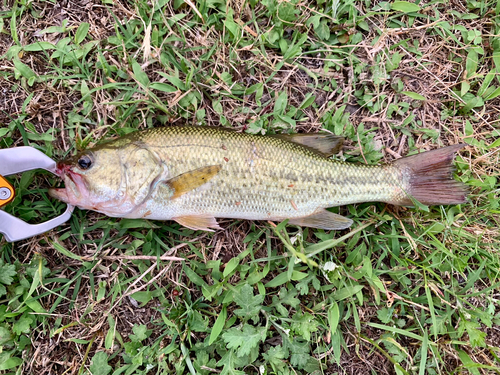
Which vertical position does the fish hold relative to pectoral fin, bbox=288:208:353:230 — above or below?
above

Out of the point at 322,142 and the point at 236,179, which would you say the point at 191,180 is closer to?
the point at 236,179

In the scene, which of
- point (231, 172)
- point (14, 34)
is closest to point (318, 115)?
point (231, 172)

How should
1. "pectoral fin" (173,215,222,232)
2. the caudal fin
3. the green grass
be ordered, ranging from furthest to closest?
the caudal fin < the green grass < "pectoral fin" (173,215,222,232)

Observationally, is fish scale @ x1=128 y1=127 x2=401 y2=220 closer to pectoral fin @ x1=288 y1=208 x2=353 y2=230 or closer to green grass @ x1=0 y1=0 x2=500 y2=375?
pectoral fin @ x1=288 y1=208 x2=353 y2=230

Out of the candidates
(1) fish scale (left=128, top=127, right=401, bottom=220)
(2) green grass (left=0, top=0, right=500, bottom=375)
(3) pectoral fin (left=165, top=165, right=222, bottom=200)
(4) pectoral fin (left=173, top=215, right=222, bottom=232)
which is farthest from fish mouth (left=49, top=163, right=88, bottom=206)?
(4) pectoral fin (left=173, top=215, right=222, bottom=232)

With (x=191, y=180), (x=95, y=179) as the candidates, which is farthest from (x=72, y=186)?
(x=191, y=180)

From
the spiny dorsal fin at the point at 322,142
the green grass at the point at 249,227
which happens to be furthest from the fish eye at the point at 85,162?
the spiny dorsal fin at the point at 322,142
